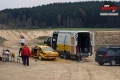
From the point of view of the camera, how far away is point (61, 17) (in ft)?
472

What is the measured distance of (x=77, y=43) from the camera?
33.8 metres

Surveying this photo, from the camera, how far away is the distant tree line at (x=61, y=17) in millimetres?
129000

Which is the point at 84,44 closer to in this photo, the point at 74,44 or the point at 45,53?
the point at 74,44

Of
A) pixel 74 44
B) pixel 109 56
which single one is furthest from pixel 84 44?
pixel 109 56

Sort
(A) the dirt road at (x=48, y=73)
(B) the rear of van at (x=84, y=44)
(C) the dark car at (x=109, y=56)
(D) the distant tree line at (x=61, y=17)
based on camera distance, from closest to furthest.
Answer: (A) the dirt road at (x=48, y=73) < (C) the dark car at (x=109, y=56) < (B) the rear of van at (x=84, y=44) < (D) the distant tree line at (x=61, y=17)

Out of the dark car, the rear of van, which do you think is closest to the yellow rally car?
the rear of van

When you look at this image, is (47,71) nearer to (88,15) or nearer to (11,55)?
(11,55)

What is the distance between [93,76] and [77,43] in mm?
10633

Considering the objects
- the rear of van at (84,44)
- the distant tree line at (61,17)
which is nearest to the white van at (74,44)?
the rear of van at (84,44)

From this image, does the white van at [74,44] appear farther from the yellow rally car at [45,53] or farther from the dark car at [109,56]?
the dark car at [109,56]

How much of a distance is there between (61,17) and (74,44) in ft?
362

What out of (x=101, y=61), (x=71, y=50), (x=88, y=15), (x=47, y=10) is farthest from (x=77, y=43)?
(x=47, y=10)

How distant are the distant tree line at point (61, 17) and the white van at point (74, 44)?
9108cm

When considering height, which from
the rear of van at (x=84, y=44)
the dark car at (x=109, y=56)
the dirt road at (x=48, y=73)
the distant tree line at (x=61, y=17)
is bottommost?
the dirt road at (x=48, y=73)
